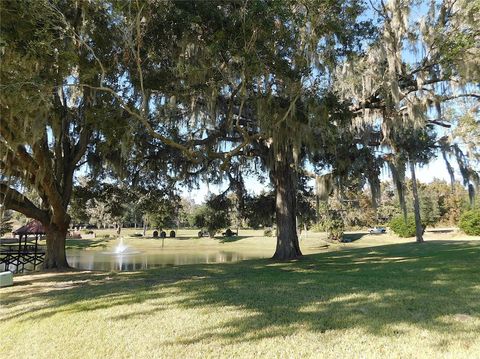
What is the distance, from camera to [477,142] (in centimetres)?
1188

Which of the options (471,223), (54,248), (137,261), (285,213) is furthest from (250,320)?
(471,223)

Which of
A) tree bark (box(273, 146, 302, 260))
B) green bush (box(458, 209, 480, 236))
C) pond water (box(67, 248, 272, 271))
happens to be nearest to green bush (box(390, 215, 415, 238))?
green bush (box(458, 209, 480, 236))

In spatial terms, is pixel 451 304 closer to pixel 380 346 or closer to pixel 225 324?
pixel 380 346

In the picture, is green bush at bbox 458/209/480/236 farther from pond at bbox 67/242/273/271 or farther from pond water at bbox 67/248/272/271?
pond water at bbox 67/248/272/271

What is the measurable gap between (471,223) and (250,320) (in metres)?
26.3

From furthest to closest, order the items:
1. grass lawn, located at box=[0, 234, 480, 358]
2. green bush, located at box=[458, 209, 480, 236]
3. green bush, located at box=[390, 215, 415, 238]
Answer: green bush, located at box=[390, 215, 415, 238] < green bush, located at box=[458, 209, 480, 236] < grass lawn, located at box=[0, 234, 480, 358]

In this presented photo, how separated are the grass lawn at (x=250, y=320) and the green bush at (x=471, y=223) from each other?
21.5 metres

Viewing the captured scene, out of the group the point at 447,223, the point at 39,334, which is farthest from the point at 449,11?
the point at 447,223

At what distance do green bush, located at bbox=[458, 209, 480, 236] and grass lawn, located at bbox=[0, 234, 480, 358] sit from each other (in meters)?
21.5

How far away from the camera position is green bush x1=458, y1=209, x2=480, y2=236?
25.4 meters

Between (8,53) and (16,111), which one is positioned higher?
(8,53)

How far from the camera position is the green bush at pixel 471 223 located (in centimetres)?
2541

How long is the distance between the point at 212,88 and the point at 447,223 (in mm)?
45415

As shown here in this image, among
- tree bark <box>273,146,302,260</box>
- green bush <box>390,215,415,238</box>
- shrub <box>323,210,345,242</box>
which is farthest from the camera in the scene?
shrub <box>323,210,345,242</box>
